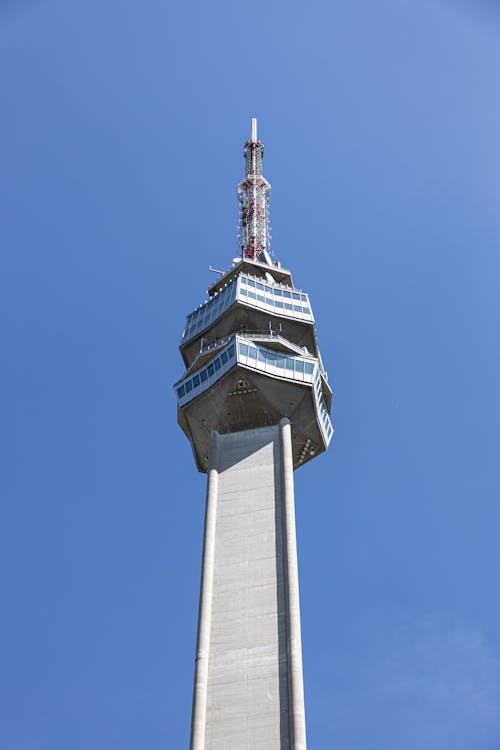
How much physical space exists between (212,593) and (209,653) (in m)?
4.41

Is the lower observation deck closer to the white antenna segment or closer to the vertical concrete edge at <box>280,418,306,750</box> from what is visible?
the vertical concrete edge at <box>280,418,306,750</box>

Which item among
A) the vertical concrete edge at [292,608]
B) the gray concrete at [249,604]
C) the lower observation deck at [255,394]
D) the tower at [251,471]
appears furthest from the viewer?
the lower observation deck at [255,394]

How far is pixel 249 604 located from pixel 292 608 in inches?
117

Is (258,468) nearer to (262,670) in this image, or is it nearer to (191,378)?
(191,378)

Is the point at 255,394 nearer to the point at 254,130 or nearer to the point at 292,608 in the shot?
the point at 292,608

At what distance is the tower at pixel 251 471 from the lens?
5512cm

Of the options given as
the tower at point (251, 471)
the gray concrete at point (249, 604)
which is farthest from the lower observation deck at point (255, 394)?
the gray concrete at point (249, 604)

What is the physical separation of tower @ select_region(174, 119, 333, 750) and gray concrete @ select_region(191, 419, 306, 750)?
72 mm

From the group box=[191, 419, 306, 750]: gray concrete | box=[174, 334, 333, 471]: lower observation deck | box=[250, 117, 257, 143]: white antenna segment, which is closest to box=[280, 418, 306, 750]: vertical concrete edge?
box=[191, 419, 306, 750]: gray concrete

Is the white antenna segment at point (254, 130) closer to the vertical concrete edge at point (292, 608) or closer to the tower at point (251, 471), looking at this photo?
the tower at point (251, 471)

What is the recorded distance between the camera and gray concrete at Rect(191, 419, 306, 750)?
2136 inches

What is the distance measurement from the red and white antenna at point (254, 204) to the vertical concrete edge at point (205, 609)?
24200 millimetres

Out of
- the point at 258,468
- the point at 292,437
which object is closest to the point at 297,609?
the point at 258,468

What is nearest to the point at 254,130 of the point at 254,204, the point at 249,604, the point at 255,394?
the point at 254,204
